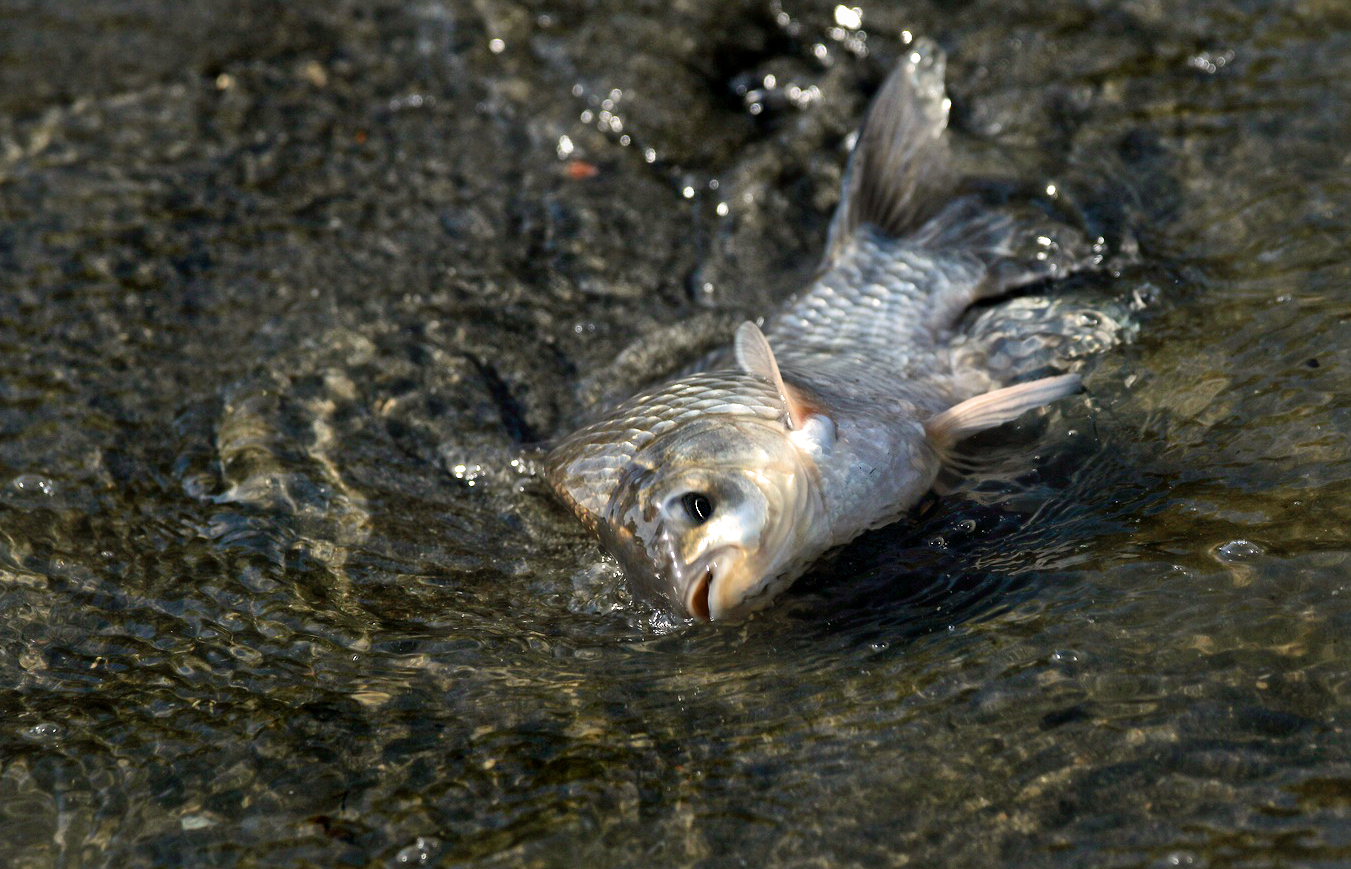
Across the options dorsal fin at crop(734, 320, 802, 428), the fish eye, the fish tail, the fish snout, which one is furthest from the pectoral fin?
the fish tail

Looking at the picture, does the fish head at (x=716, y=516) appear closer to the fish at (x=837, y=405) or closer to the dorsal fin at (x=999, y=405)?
the fish at (x=837, y=405)

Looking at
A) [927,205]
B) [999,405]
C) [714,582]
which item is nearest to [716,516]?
[714,582]

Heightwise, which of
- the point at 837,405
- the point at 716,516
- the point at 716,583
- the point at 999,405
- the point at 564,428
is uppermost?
the point at 564,428

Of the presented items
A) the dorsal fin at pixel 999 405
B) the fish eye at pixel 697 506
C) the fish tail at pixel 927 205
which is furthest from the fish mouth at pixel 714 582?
the fish tail at pixel 927 205

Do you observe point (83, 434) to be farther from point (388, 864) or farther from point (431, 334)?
point (388, 864)

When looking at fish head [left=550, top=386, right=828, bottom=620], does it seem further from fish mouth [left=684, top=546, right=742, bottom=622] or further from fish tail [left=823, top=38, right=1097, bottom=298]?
fish tail [left=823, top=38, right=1097, bottom=298]

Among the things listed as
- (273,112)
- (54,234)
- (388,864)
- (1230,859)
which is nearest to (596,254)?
(273,112)

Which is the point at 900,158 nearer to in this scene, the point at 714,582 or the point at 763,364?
the point at 763,364

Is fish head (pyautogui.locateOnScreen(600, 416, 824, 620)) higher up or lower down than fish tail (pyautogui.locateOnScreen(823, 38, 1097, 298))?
lower down
